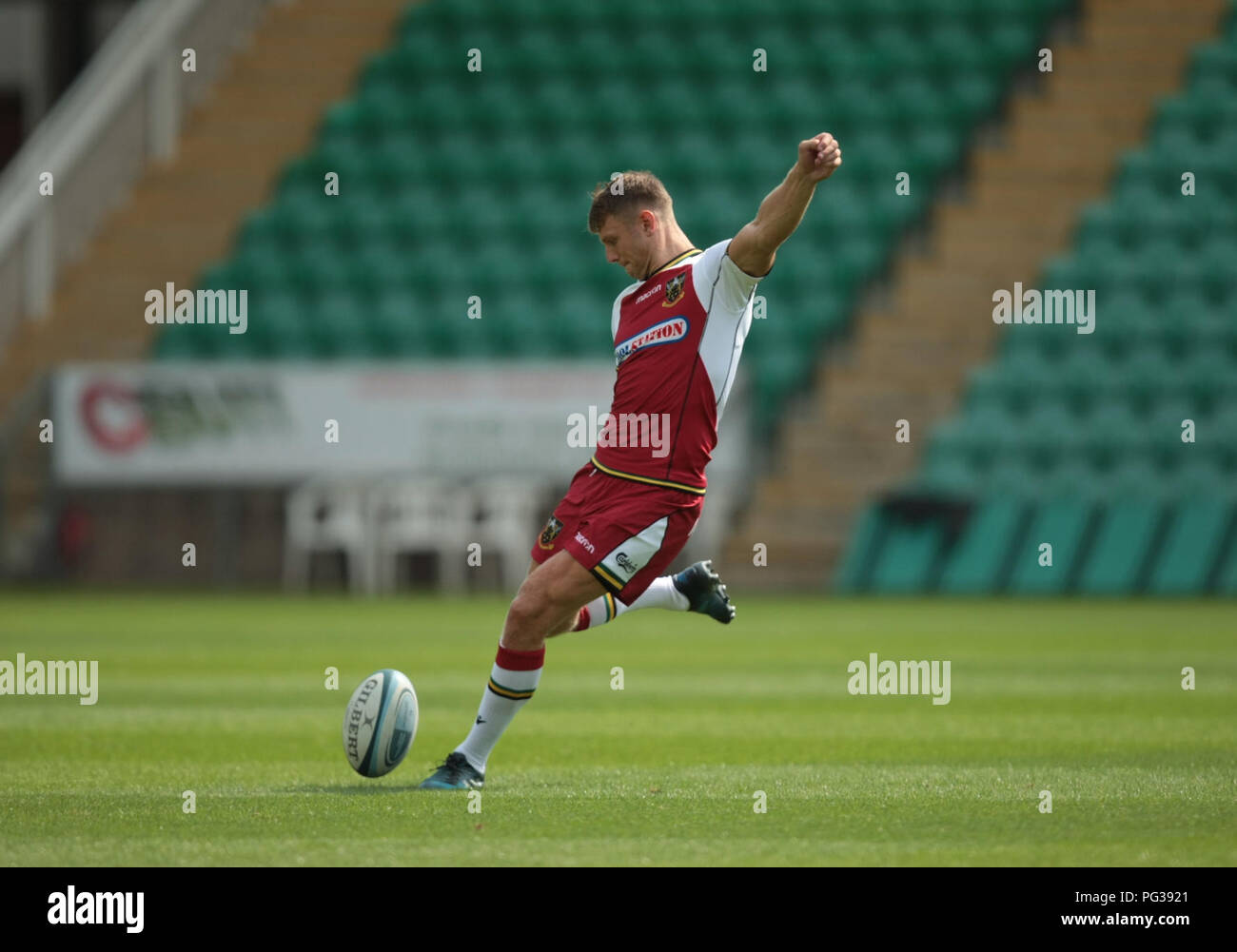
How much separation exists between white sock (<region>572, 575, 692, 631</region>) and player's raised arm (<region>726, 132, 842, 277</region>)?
135cm

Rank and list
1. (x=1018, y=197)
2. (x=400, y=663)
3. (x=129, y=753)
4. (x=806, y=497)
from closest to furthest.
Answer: (x=129, y=753) < (x=400, y=663) < (x=806, y=497) < (x=1018, y=197)

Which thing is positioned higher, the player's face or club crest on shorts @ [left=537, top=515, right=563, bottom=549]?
the player's face

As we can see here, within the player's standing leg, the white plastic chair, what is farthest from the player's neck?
the white plastic chair

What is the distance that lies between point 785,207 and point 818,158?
0.77 ft

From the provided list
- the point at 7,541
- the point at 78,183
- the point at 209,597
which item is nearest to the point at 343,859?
the point at 209,597

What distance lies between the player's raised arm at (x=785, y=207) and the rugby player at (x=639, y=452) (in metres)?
0.02

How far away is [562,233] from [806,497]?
5.04 m

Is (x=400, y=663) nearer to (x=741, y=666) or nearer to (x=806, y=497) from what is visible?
(x=741, y=666)

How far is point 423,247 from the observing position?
24.5 metres

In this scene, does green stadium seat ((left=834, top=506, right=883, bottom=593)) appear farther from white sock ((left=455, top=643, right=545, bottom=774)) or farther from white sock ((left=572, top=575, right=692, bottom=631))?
white sock ((left=455, top=643, right=545, bottom=774))

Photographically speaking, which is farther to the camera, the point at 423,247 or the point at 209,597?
the point at 423,247

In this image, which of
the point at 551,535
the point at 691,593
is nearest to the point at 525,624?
the point at 551,535

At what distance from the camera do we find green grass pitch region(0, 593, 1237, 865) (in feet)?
19.4

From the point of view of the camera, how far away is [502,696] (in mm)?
7223
